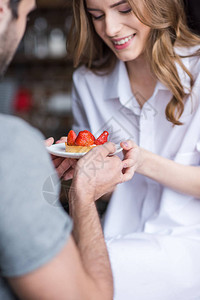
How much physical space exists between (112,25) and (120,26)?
0.10 ft

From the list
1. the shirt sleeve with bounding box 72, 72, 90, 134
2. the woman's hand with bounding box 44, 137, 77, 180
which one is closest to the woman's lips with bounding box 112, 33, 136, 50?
the shirt sleeve with bounding box 72, 72, 90, 134

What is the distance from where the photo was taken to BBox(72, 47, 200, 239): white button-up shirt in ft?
4.83

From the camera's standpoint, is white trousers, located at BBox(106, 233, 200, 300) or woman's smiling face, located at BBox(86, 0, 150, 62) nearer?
white trousers, located at BBox(106, 233, 200, 300)

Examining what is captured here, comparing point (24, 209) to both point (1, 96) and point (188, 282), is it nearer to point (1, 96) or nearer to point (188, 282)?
point (188, 282)

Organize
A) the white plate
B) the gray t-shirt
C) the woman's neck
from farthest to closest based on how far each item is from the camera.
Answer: the woman's neck
the white plate
the gray t-shirt

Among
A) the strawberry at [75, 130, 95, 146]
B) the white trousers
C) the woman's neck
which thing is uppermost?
the strawberry at [75, 130, 95, 146]

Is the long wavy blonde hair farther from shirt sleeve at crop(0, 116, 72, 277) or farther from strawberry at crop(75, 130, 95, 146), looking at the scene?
shirt sleeve at crop(0, 116, 72, 277)

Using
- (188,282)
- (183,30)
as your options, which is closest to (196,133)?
(183,30)

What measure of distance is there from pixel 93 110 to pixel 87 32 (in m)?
0.33

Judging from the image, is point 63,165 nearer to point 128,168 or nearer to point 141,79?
point 128,168

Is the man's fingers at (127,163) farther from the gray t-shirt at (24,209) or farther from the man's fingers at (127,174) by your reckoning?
the gray t-shirt at (24,209)

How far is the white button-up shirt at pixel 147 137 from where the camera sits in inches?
58.0

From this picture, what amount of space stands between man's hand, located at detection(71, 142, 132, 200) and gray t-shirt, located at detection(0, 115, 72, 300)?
0.24 m

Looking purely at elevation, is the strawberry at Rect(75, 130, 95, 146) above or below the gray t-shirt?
below
